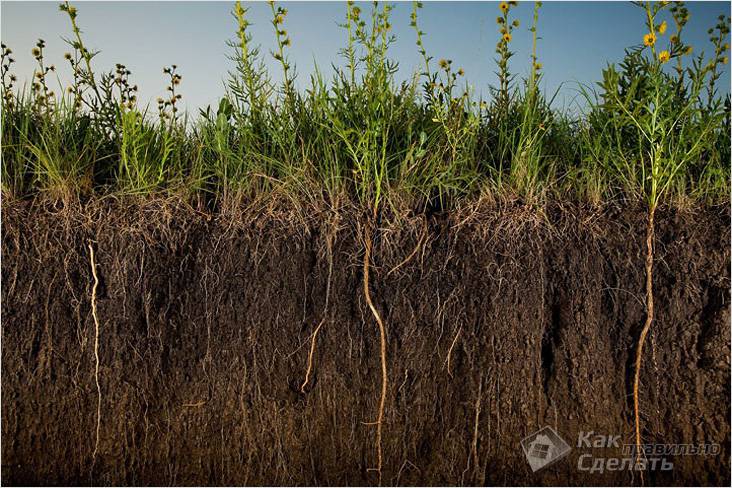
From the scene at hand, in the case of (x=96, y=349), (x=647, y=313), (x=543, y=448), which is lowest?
(x=543, y=448)

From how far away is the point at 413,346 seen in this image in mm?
2189

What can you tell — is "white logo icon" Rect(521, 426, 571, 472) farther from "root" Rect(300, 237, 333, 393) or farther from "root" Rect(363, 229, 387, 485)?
"root" Rect(300, 237, 333, 393)

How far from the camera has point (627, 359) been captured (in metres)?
2.20

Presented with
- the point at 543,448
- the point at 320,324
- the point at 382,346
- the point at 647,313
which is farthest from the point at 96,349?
the point at 647,313

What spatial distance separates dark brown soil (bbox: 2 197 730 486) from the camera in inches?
85.8

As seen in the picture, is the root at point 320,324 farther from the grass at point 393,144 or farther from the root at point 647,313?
the root at point 647,313

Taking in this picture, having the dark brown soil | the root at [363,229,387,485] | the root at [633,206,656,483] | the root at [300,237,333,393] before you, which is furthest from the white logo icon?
the root at [300,237,333,393]

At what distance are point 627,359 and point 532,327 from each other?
0.35 meters

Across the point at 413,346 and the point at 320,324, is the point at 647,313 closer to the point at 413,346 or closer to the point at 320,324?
the point at 413,346

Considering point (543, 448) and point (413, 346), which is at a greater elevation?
point (413, 346)

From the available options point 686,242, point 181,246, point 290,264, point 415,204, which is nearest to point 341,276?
point 290,264

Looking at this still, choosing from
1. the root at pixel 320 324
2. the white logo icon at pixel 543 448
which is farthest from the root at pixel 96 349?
the white logo icon at pixel 543 448

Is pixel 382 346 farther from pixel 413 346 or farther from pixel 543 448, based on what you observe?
pixel 543 448

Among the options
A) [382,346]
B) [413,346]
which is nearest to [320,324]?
[382,346]
